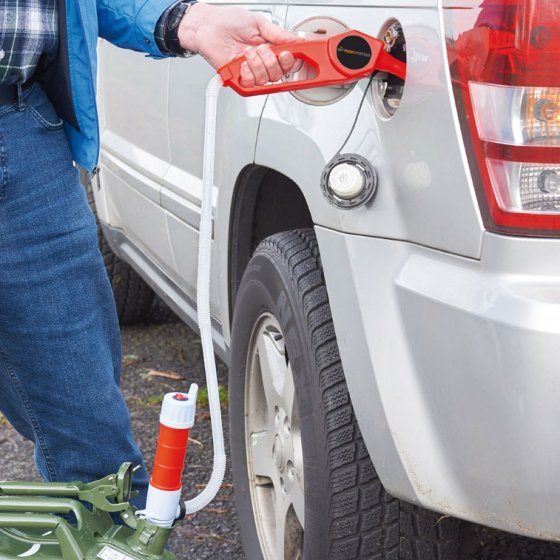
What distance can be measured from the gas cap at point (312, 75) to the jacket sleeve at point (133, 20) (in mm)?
260

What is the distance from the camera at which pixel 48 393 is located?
6.80 feet

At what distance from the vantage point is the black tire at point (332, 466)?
1.87m

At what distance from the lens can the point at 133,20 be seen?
195 cm

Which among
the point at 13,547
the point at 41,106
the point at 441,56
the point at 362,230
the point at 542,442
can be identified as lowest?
the point at 13,547

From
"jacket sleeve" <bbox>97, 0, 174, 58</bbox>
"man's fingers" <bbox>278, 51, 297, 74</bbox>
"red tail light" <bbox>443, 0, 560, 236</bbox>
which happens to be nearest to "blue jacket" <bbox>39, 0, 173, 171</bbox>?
"jacket sleeve" <bbox>97, 0, 174, 58</bbox>

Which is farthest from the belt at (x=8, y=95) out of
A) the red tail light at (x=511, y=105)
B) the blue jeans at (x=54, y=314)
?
the red tail light at (x=511, y=105)

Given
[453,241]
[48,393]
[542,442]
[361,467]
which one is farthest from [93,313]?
[542,442]

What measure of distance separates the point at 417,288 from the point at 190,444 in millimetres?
1964

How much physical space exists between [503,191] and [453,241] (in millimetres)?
107

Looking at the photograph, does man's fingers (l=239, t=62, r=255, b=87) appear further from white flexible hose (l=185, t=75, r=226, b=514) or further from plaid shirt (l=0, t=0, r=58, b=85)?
plaid shirt (l=0, t=0, r=58, b=85)

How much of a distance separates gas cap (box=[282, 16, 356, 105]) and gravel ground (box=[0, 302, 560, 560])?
1.09m

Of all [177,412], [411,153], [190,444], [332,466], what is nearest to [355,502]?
[332,466]

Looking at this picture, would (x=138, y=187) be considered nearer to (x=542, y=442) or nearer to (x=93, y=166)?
(x=93, y=166)

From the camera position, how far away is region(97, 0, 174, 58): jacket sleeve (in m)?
1.92
